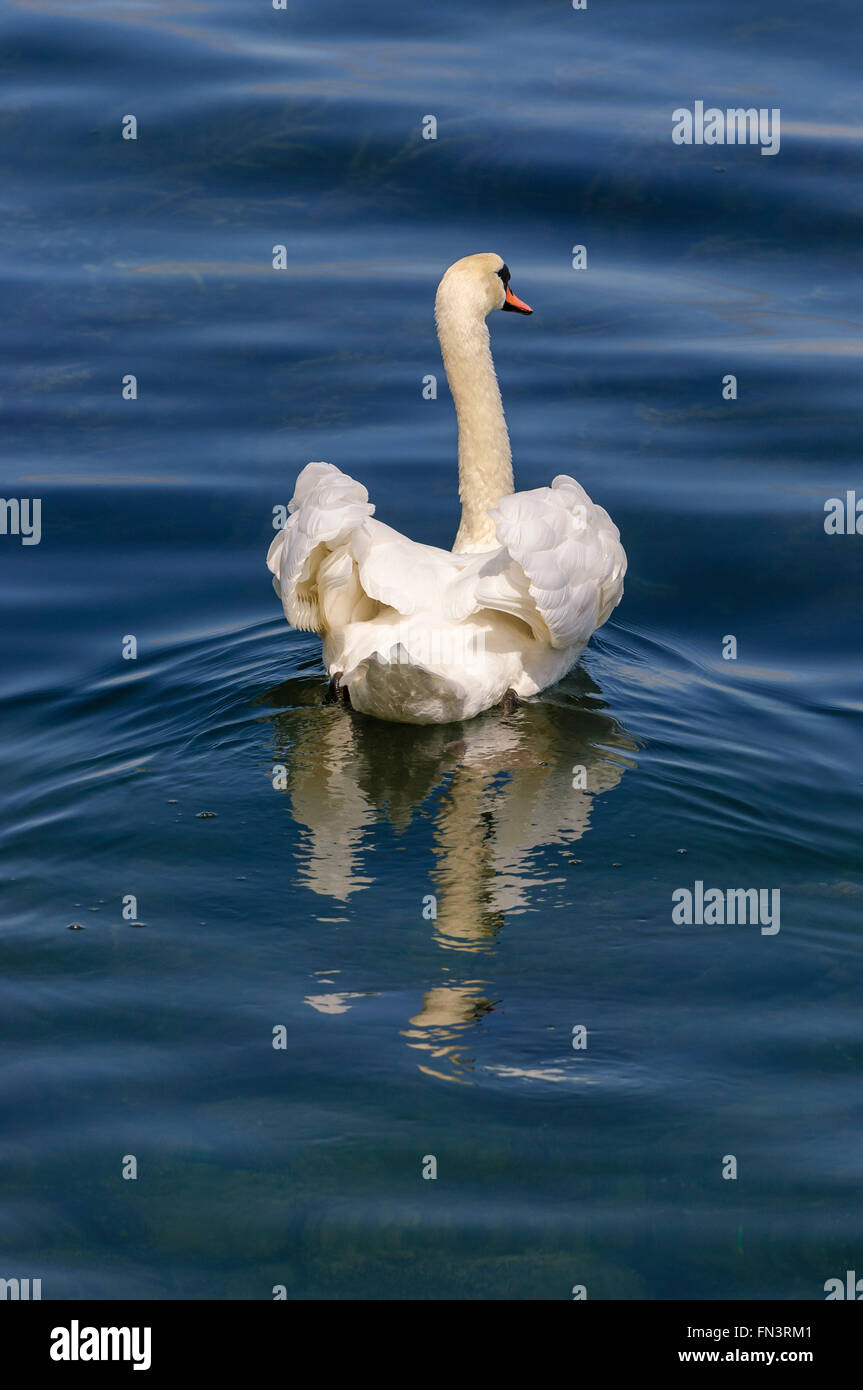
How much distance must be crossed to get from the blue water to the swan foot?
200mm

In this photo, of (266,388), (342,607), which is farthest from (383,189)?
(342,607)

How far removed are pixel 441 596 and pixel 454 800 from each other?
105 cm

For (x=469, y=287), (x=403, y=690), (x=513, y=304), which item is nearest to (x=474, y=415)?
(x=469, y=287)

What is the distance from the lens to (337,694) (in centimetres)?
984

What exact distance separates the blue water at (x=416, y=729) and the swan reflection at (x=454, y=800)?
0.09 feet

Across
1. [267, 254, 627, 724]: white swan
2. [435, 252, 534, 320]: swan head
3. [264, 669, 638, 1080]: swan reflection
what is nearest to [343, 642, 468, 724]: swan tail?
[267, 254, 627, 724]: white swan

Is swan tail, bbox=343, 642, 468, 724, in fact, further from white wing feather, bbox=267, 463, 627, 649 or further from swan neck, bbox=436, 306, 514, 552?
swan neck, bbox=436, 306, 514, 552

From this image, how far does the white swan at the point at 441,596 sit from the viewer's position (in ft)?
29.6

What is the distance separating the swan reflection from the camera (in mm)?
7543

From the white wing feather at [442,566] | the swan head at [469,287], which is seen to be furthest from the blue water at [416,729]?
the swan head at [469,287]

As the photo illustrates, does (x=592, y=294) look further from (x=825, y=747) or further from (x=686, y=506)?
(x=825, y=747)

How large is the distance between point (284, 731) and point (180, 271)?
28.4 ft

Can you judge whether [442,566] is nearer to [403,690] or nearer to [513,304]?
[403,690]

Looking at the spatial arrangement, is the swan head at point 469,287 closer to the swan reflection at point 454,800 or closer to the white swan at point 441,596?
the white swan at point 441,596
